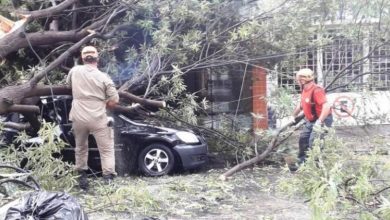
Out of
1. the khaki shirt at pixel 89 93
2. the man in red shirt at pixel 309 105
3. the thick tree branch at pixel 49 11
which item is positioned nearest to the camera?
the khaki shirt at pixel 89 93

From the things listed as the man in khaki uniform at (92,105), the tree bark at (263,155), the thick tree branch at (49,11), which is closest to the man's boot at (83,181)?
the man in khaki uniform at (92,105)

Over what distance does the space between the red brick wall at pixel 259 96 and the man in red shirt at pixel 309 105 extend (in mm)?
785

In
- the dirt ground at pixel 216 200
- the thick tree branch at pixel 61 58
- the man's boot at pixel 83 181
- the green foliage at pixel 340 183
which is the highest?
the thick tree branch at pixel 61 58

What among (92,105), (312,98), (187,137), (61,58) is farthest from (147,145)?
(312,98)

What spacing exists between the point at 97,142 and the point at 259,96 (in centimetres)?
319

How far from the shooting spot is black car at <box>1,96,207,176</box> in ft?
26.5

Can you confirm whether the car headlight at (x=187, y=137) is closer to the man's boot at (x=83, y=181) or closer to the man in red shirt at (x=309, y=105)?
the man in red shirt at (x=309, y=105)

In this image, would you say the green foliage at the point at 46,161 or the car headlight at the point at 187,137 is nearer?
the green foliage at the point at 46,161

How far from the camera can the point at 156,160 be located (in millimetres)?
8164

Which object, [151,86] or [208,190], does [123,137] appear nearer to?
[151,86]

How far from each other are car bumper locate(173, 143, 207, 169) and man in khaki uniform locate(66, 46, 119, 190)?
1.51 meters

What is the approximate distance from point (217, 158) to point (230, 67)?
5.00ft

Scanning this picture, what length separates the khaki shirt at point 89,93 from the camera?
667cm

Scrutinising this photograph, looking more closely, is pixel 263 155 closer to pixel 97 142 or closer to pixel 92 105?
pixel 97 142
